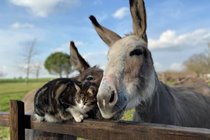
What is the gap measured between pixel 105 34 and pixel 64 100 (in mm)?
1238

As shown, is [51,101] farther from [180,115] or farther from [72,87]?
[180,115]

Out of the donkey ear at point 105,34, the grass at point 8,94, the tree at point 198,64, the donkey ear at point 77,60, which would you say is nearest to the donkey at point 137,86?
the donkey ear at point 105,34

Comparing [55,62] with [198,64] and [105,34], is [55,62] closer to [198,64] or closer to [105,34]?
[198,64]

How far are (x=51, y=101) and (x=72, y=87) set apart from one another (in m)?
0.22

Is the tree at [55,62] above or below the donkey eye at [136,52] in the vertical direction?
above

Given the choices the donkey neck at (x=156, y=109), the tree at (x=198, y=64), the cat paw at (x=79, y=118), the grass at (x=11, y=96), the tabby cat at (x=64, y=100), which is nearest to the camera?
the cat paw at (x=79, y=118)

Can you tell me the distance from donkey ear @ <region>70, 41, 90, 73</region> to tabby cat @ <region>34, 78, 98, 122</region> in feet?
2.01

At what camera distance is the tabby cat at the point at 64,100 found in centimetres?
221

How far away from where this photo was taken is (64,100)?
7.42 feet

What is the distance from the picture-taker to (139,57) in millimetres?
2789

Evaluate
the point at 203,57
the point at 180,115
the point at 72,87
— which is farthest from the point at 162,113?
the point at 203,57

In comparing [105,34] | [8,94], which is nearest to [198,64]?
[8,94]

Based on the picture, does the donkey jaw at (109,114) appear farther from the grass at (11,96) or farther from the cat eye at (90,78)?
the grass at (11,96)

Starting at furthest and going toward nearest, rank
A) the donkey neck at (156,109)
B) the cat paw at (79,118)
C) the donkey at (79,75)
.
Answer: the donkey neck at (156,109), the donkey at (79,75), the cat paw at (79,118)
